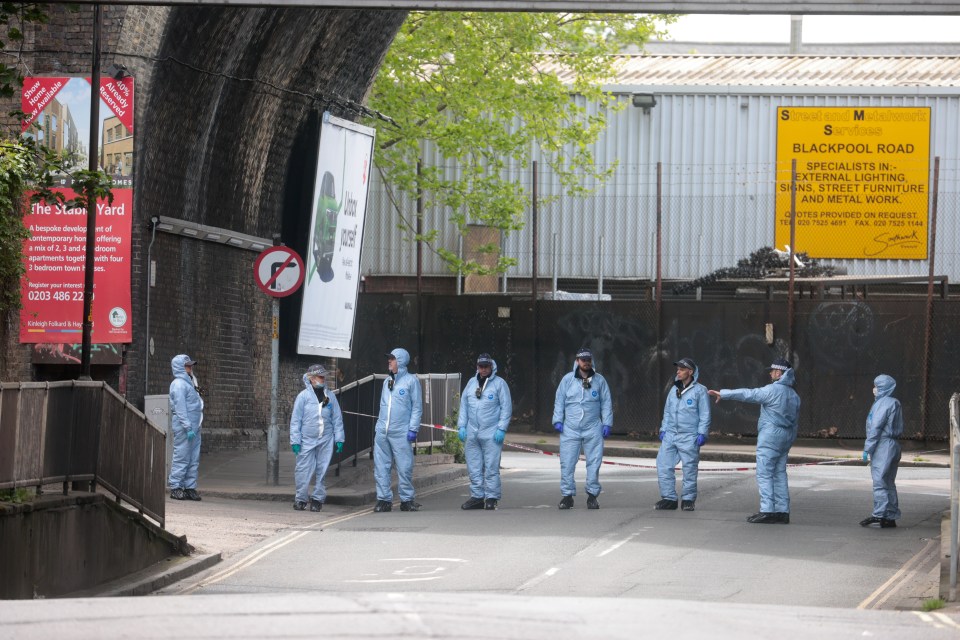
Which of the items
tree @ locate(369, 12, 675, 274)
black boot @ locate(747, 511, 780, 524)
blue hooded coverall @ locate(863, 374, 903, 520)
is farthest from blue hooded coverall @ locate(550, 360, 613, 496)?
tree @ locate(369, 12, 675, 274)

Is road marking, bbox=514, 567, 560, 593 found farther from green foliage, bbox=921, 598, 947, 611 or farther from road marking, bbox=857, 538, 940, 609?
green foliage, bbox=921, 598, 947, 611

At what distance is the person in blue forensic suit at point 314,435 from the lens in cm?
1745

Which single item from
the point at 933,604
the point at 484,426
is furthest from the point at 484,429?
the point at 933,604

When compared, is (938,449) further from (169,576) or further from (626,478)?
(169,576)

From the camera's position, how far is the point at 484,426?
17938 mm

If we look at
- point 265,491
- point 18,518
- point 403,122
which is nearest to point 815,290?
point 403,122

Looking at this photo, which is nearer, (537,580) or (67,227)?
(537,580)

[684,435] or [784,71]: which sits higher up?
[784,71]

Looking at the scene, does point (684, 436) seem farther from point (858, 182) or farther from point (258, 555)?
point (858, 182)

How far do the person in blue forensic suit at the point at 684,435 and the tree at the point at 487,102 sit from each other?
13.5 metres

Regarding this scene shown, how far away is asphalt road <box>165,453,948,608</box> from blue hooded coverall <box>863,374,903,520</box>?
1.01ft

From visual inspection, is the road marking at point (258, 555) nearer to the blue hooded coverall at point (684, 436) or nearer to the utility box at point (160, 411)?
the utility box at point (160, 411)

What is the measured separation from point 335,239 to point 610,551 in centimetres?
1076

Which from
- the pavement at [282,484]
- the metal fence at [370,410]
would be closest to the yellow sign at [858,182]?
the pavement at [282,484]
